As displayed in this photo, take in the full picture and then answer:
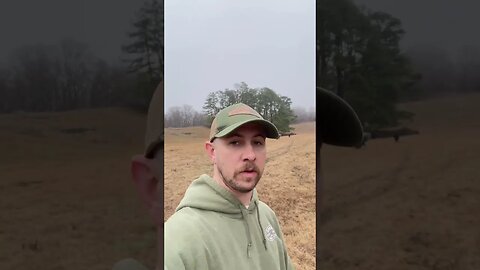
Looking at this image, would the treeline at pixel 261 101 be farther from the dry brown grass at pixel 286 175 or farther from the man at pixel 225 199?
the man at pixel 225 199

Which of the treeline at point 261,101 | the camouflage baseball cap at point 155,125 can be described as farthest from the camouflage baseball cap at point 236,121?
the treeline at point 261,101

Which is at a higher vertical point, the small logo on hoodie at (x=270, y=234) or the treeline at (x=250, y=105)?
the treeline at (x=250, y=105)

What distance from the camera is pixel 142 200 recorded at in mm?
958

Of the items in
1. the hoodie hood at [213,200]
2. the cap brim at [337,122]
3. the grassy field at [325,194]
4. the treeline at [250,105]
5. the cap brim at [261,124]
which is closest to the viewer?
the grassy field at [325,194]

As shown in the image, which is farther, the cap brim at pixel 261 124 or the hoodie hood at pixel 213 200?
the hoodie hood at pixel 213 200

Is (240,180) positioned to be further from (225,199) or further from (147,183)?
(147,183)

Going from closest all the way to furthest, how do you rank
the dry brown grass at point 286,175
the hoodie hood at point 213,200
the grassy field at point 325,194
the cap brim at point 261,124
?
the grassy field at point 325,194, the cap brim at point 261,124, the hoodie hood at point 213,200, the dry brown grass at point 286,175

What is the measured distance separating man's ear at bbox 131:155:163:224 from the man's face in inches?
10.4

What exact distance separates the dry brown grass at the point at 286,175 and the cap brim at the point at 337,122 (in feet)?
7.39

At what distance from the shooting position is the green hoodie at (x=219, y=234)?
1.23m

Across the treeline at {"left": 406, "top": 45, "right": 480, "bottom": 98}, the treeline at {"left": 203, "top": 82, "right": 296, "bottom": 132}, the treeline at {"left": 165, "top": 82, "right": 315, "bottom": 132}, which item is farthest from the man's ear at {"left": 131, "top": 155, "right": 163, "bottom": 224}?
the treeline at {"left": 203, "top": 82, "right": 296, "bottom": 132}

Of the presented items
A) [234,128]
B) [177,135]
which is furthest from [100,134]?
[177,135]

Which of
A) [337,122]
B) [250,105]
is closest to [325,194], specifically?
[337,122]

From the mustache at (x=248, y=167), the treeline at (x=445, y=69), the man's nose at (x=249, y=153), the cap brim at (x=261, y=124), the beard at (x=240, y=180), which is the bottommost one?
the beard at (x=240, y=180)
